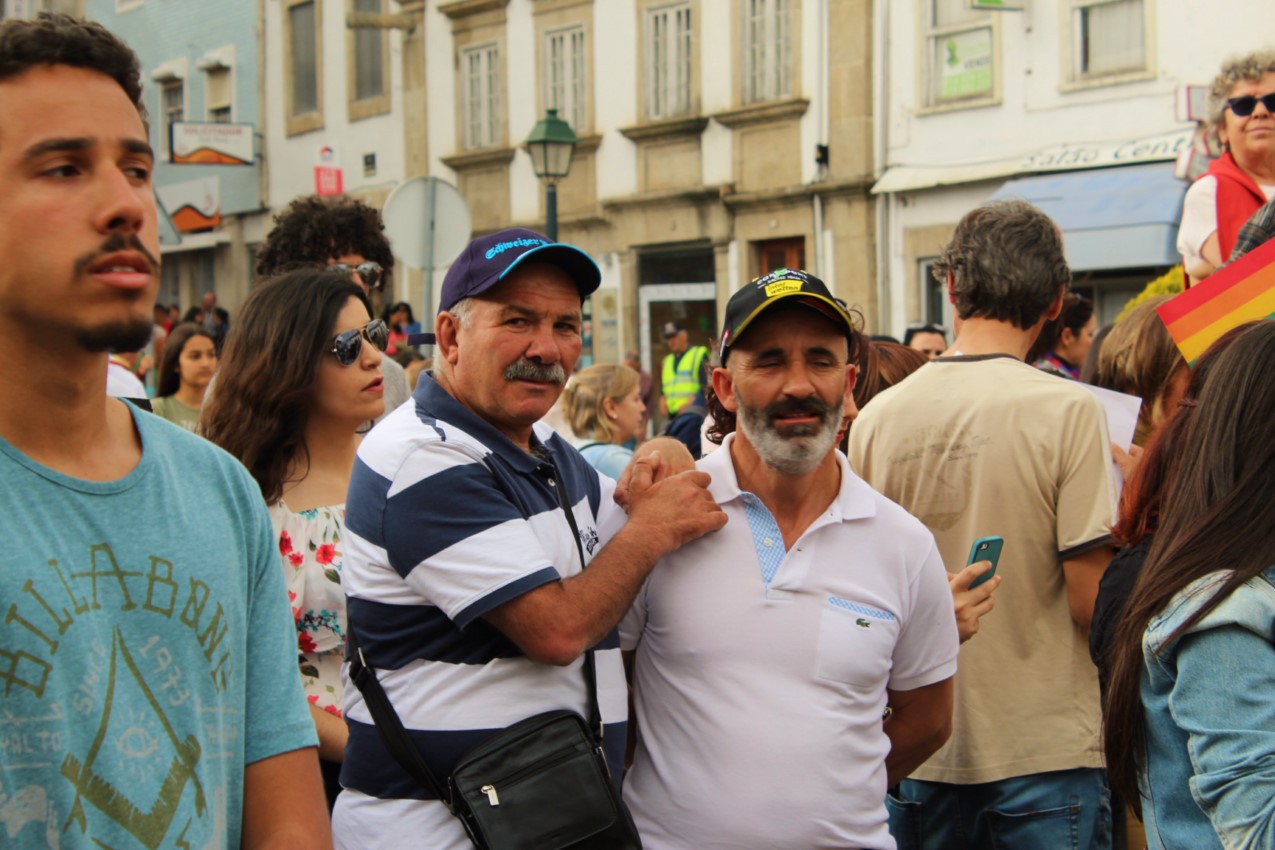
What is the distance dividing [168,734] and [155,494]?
318 millimetres

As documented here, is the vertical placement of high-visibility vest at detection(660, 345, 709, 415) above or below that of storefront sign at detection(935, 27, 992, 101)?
below

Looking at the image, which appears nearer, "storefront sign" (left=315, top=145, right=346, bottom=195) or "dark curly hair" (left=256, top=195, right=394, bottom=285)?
"dark curly hair" (left=256, top=195, right=394, bottom=285)

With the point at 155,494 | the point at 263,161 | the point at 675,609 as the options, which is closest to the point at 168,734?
the point at 155,494

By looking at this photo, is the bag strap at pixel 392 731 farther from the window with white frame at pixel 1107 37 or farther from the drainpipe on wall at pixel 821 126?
the drainpipe on wall at pixel 821 126

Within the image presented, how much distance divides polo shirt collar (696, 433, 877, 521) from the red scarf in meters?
2.42

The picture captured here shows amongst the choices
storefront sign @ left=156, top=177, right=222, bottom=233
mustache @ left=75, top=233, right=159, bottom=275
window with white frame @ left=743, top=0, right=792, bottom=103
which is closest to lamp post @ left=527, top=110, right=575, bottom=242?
window with white frame @ left=743, top=0, right=792, bottom=103

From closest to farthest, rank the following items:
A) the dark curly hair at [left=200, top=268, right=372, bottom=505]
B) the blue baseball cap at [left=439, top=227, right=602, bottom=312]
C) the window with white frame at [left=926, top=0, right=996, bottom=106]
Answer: the blue baseball cap at [left=439, top=227, right=602, bottom=312] → the dark curly hair at [left=200, top=268, right=372, bottom=505] → the window with white frame at [left=926, top=0, right=996, bottom=106]

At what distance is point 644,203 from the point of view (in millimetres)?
21219

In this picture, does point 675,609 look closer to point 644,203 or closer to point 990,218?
point 990,218

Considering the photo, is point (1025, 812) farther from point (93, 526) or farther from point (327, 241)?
point (327, 241)

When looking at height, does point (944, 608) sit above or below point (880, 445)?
below

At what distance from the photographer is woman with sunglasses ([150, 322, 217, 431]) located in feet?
25.5

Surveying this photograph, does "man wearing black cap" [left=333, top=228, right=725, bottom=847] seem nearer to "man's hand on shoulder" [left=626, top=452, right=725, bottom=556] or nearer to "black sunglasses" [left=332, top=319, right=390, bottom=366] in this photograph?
"man's hand on shoulder" [left=626, top=452, right=725, bottom=556]

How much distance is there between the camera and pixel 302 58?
27.2 metres
